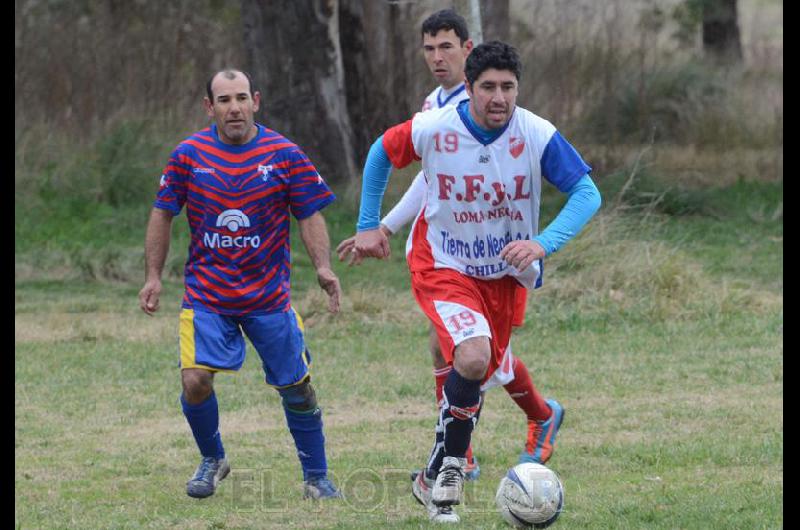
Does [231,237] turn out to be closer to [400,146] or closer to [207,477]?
[400,146]

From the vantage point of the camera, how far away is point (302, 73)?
696 inches

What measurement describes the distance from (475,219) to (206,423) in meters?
1.53

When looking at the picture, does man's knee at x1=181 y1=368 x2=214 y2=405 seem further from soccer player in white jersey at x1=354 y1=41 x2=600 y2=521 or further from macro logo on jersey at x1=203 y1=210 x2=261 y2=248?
soccer player in white jersey at x1=354 y1=41 x2=600 y2=521

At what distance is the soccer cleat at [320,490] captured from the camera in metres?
6.47

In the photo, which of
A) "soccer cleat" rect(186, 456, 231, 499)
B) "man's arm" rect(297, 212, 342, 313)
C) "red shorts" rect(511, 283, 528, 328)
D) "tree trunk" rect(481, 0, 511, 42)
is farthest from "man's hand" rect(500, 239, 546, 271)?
"tree trunk" rect(481, 0, 511, 42)

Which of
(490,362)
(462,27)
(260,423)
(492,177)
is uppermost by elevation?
(462,27)

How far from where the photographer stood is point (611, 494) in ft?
20.8

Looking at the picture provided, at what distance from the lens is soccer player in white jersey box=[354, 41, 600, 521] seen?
6031mm

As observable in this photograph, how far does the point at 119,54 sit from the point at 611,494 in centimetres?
1516

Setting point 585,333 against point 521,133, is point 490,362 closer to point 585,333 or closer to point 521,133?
point 521,133

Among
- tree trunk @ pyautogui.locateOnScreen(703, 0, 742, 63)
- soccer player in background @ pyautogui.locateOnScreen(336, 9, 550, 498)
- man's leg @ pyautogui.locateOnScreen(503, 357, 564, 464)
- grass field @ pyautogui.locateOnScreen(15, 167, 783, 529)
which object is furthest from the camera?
tree trunk @ pyautogui.locateOnScreen(703, 0, 742, 63)

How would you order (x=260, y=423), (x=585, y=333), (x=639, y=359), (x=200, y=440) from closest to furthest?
(x=200, y=440), (x=260, y=423), (x=639, y=359), (x=585, y=333)

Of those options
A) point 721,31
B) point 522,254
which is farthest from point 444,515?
point 721,31
